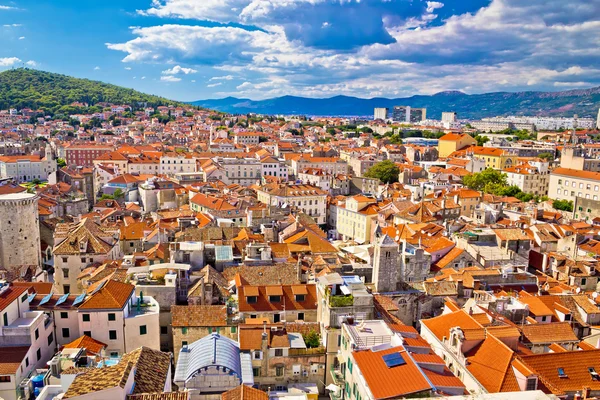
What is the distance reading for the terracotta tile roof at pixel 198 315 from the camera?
2767 centimetres

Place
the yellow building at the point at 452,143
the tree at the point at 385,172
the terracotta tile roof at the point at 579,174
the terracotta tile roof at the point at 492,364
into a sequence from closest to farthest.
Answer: the terracotta tile roof at the point at 492,364 → the terracotta tile roof at the point at 579,174 → the tree at the point at 385,172 → the yellow building at the point at 452,143

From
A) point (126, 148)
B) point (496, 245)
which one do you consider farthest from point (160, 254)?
point (126, 148)

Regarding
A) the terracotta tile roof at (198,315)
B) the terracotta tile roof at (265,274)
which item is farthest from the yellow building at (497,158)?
the terracotta tile roof at (198,315)

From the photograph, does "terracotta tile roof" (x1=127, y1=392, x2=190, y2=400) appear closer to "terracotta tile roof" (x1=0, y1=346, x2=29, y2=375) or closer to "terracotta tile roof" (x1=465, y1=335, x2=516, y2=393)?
"terracotta tile roof" (x1=0, y1=346, x2=29, y2=375)

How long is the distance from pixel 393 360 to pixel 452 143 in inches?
5080

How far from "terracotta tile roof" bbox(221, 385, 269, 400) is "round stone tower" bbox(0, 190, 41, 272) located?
28.6 meters

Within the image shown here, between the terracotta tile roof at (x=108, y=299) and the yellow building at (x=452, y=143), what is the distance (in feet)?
417

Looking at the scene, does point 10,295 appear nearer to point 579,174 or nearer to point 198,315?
point 198,315

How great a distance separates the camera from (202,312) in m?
28.3

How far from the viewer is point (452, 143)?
141 m

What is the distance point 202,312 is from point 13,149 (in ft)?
383

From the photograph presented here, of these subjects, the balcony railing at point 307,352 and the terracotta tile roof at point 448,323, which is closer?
the balcony railing at point 307,352

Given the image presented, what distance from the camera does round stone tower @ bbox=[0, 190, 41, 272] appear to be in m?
40.7

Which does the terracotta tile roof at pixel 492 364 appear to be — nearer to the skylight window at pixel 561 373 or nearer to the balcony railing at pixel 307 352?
the skylight window at pixel 561 373
